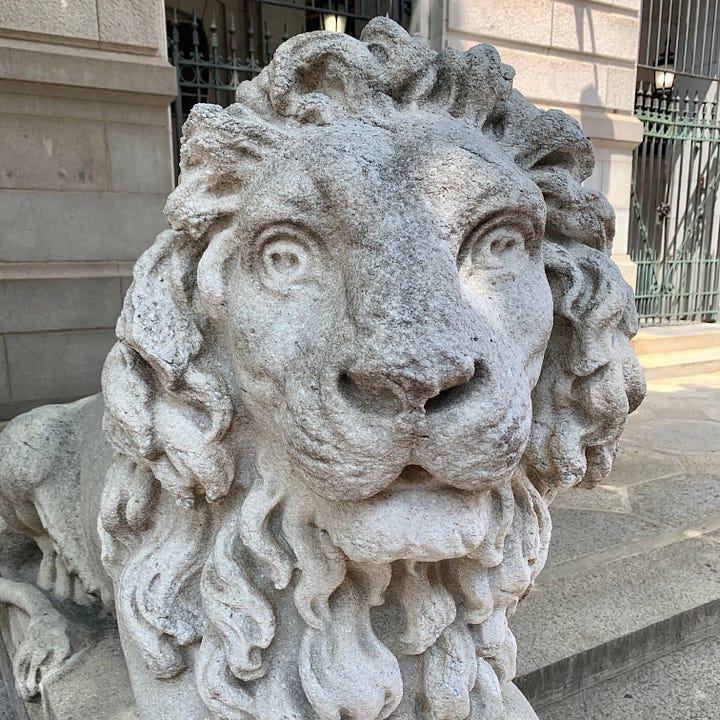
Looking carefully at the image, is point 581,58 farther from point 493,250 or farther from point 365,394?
point 365,394

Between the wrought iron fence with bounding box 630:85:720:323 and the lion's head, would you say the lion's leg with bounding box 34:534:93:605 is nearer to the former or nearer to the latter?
the lion's head

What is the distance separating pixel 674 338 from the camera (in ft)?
21.1

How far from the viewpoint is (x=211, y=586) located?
111 centimetres

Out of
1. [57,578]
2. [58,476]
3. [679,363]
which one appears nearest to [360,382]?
[58,476]

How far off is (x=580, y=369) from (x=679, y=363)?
18.1 feet

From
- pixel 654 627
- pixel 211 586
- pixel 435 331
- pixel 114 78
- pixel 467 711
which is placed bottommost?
pixel 654 627

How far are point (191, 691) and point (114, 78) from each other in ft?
11.1

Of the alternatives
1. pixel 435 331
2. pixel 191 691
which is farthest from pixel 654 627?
pixel 435 331

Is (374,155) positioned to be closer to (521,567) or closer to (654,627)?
(521,567)

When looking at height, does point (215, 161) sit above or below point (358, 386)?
above

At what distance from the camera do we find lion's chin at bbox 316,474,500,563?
3.07ft

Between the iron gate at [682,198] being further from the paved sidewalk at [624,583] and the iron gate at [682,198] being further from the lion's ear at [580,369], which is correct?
the lion's ear at [580,369]

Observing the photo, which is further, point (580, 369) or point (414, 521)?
point (580, 369)

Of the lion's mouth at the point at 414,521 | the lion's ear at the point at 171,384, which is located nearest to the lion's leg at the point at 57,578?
the lion's ear at the point at 171,384
